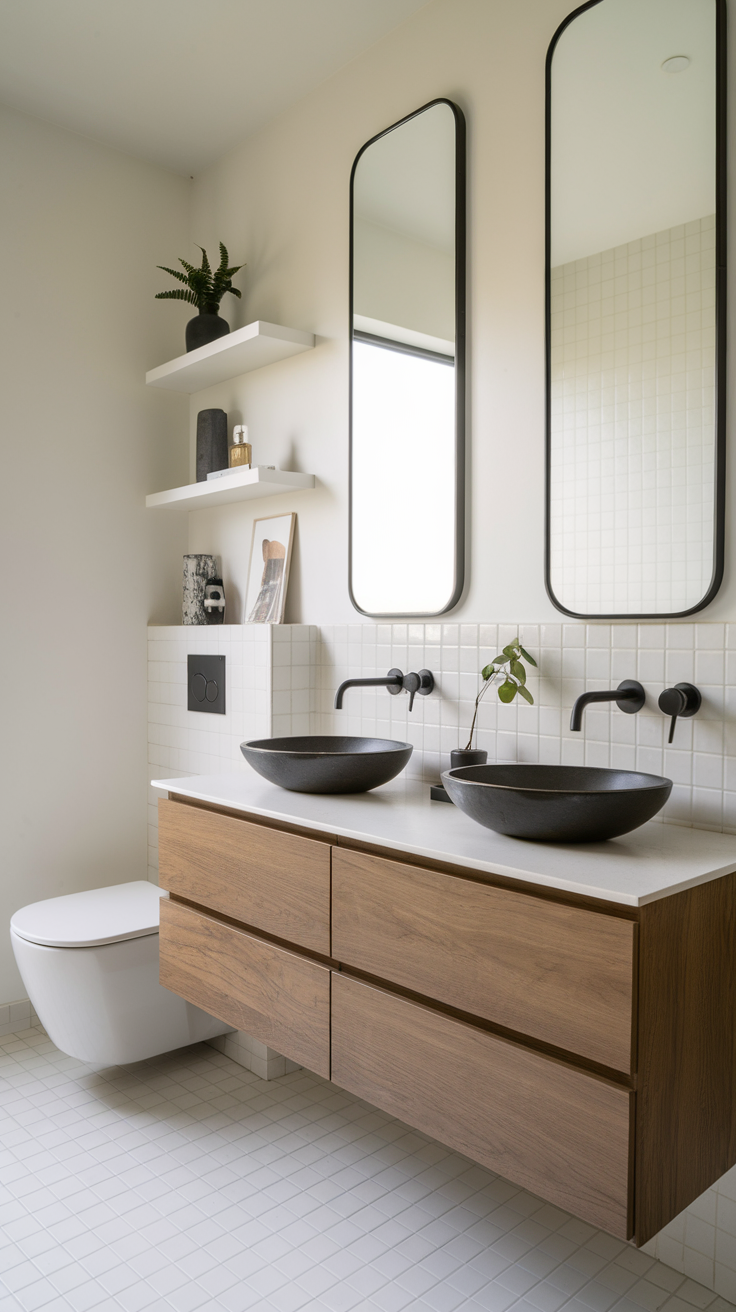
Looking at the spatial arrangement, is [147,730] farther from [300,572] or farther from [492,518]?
[492,518]

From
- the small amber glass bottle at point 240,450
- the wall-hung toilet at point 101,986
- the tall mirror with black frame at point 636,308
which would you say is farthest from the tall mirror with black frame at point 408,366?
the wall-hung toilet at point 101,986

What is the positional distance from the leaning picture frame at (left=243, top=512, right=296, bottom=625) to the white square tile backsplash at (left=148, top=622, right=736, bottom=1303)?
120 mm

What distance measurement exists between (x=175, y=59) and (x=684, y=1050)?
2.68 m

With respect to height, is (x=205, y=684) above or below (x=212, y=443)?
below

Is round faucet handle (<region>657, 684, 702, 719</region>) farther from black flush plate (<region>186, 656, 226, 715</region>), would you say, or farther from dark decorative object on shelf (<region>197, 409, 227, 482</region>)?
dark decorative object on shelf (<region>197, 409, 227, 482</region>)

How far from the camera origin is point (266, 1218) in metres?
1.76

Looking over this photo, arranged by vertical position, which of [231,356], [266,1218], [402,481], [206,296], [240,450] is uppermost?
[206,296]

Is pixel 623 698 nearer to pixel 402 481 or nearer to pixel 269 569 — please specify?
pixel 402 481

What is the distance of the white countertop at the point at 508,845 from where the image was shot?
1165 millimetres

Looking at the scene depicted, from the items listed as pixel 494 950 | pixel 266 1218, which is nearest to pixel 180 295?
pixel 494 950

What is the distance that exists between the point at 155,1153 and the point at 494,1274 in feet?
2.77

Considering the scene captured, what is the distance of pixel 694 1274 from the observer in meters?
1.57

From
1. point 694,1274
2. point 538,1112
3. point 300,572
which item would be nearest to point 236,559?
point 300,572

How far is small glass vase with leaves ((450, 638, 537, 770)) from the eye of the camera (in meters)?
1.73
